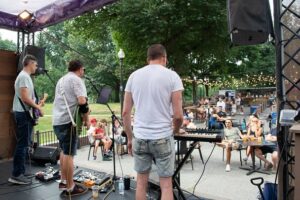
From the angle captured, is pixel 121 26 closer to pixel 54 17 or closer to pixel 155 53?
pixel 54 17

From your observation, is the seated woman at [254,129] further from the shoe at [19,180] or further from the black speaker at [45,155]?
the shoe at [19,180]

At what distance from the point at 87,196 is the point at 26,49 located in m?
3.34

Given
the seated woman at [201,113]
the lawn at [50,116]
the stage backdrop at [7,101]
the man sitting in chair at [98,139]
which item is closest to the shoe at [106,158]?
the man sitting in chair at [98,139]

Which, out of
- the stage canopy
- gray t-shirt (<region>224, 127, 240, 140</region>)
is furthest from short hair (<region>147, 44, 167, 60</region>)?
gray t-shirt (<region>224, 127, 240, 140</region>)

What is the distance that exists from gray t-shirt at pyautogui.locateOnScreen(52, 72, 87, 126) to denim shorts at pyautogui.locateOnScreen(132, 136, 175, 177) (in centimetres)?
118

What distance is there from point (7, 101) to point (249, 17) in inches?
199

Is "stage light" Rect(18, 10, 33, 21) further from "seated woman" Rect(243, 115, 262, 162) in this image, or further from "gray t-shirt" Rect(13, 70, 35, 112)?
"seated woman" Rect(243, 115, 262, 162)

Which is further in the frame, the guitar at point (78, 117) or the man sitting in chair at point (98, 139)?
the man sitting in chair at point (98, 139)

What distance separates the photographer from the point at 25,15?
5.88 m

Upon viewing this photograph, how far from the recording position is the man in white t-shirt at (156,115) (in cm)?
266

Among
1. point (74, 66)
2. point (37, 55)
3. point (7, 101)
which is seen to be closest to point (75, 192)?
point (74, 66)

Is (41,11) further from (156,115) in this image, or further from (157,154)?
(157,154)

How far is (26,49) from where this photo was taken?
5.91 meters

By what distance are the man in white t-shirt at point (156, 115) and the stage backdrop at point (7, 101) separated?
4.16m
